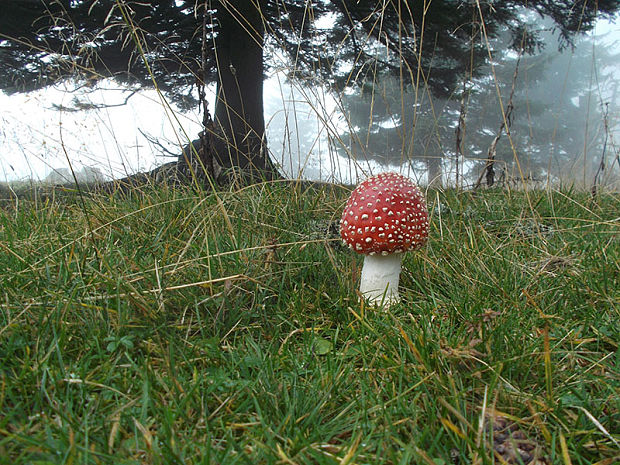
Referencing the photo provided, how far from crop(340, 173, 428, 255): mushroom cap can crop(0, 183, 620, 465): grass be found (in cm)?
22

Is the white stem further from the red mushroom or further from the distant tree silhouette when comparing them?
the distant tree silhouette

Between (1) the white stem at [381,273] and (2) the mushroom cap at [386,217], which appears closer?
(2) the mushroom cap at [386,217]

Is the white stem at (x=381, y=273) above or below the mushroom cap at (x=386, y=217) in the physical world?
below

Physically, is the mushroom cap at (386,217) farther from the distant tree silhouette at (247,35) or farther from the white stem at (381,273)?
the distant tree silhouette at (247,35)

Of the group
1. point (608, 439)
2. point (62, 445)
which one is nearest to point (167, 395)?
point (62, 445)

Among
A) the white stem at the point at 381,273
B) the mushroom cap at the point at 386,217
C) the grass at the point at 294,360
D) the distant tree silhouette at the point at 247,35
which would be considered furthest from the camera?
the distant tree silhouette at the point at 247,35

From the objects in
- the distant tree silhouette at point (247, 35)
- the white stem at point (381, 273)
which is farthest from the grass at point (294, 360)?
the distant tree silhouette at point (247, 35)

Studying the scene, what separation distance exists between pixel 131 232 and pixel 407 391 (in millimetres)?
1689

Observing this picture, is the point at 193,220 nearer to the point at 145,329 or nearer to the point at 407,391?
the point at 145,329

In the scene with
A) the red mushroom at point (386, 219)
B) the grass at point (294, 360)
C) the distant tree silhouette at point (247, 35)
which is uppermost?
the distant tree silhouette at point (247, 35)

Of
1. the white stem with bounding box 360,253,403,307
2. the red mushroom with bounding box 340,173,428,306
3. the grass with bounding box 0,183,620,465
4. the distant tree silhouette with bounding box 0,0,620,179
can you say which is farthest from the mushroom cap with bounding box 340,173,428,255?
the distant tree silhouette with bounding box 0,0,620,179

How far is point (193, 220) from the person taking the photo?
2432mm

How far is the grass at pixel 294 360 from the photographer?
3.12 feet

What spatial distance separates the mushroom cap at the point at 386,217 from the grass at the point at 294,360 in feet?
0.74
